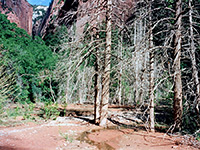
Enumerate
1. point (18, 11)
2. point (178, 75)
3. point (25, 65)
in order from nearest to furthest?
point (178, 75) → point (25, 65) → point (18, 11)

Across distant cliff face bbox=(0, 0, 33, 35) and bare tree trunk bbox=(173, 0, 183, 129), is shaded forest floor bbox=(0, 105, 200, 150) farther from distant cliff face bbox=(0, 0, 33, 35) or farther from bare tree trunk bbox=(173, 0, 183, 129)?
distant cliff face bbox=(0, 0, 33, 35)

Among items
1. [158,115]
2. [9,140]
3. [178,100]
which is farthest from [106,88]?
[158,115]

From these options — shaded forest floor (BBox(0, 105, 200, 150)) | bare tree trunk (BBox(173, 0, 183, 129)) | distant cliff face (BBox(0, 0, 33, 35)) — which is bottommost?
shaded forest floor (BBox(0, 105, 200, 150))

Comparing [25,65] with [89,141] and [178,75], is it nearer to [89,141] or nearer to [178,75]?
[89,141]

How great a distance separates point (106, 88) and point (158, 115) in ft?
20.8

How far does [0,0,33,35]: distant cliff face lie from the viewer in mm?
33438

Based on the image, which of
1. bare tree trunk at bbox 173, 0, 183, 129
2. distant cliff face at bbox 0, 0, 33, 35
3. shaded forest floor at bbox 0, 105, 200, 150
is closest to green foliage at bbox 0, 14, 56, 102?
shaded forest floor at bbox 0, 105, 200, 150

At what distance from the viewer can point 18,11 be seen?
41969 mm

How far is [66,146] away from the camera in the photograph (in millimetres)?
4957

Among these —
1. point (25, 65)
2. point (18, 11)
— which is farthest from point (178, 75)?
point (18, 11)

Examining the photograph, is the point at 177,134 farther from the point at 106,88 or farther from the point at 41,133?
the point at 41,133

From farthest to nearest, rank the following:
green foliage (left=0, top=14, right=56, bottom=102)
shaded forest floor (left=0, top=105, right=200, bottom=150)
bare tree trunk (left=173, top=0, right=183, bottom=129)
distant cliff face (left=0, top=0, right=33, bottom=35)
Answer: distant cliff face (left=0, top=0, right=33, bottom=35)
green foliage (left=0, top=14, right=56, bottom=102)
bare tree trunk (left=173, top=0, right=183, bottom=129)
shaded forest floor (left=0, top=105, right=200, bottom=150)

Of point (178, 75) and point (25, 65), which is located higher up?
point (25, 65)

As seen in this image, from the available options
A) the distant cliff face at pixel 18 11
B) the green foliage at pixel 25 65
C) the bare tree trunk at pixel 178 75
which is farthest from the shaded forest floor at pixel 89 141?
the distant cliff face at pixel 18 11
